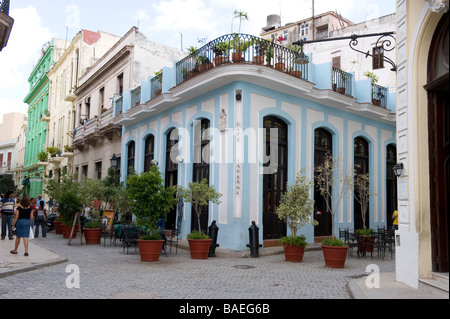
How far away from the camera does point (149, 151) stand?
60.0 ft

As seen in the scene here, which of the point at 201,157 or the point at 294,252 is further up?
the point at 201,157

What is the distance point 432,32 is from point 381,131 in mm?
10962

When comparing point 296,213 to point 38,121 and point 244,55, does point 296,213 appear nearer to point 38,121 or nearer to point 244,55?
point 244,55

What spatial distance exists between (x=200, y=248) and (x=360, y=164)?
867 centimetres

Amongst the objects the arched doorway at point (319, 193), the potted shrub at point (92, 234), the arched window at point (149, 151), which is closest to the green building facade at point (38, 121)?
the arched window at point (149, 151)

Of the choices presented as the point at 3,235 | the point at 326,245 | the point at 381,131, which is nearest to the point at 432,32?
the point at 326,245

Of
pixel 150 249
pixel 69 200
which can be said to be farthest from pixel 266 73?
pixel 69 200

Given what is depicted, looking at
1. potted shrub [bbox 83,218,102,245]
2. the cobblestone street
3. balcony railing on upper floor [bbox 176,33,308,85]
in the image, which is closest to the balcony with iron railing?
balcony railing on upper floor [bbox 176,33,308,85]

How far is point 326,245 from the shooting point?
32.7ft

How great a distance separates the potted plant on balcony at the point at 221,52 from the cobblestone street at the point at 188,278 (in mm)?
5933

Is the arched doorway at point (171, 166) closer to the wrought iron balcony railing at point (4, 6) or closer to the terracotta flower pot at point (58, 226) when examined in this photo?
the terracotta flower pot at point (58, 226)

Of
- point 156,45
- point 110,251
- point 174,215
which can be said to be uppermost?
point 156,45

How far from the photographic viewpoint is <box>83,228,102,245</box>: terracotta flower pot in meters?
Answer: 14.2

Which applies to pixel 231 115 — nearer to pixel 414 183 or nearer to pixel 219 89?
pixel 219 89
